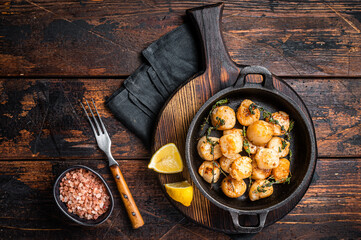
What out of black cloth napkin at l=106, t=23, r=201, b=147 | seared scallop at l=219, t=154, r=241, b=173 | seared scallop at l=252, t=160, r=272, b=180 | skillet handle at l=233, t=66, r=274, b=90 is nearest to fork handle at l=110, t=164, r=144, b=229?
black cloth napkin at l=106, t=23, r=201, b=147

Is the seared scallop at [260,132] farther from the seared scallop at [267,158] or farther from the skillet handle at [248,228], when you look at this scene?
the skillet handle at [248,228]

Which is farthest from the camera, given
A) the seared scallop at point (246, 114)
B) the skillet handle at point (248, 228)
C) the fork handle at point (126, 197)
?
the fork handle at point (126, 197)

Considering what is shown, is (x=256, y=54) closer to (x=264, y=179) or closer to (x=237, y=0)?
(x=237, y=0)

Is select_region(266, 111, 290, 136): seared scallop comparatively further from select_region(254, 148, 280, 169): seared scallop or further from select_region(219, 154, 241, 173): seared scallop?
select_region(219, 154, 241, 173): seared scallop

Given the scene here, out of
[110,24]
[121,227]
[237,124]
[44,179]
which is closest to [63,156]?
[44,179]

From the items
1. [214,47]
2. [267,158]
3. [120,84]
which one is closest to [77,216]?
[120,84]

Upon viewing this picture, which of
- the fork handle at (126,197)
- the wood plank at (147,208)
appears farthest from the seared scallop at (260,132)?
the fork handle at (126,197)
